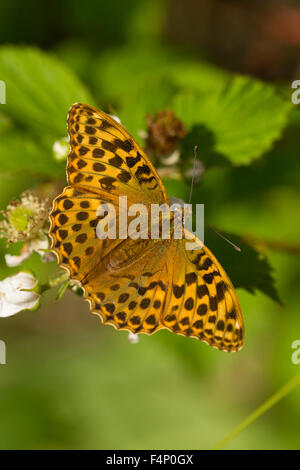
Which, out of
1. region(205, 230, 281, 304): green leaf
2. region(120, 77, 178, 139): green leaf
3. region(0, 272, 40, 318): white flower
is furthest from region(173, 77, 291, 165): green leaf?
region(0, 272, 40, 318): white flower

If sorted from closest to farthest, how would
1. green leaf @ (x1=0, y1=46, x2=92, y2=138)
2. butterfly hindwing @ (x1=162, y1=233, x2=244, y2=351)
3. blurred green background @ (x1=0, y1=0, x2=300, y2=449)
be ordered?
1. butterfly hindwing @ (x1=162, y1=233, x2=244, y2=351)
2. green leaf @ (x1=0, y1=46, x2=92, y2=138)
3. blurred green background @ (x1=0, y1=0, x2=300, y2=449)

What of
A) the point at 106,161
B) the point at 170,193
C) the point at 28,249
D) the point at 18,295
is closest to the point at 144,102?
the point at 170,193

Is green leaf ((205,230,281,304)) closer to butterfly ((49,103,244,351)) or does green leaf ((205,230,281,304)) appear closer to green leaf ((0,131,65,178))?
butterfly ((49,103,244,351))

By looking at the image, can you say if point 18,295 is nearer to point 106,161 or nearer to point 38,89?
point 106,161

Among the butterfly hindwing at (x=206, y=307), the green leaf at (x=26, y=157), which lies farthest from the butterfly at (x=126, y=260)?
the green leaf at (x=26, y=157)

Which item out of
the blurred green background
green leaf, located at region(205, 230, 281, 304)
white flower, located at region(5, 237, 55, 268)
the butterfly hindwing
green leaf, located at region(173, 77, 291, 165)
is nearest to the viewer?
the butterfly hindwing
